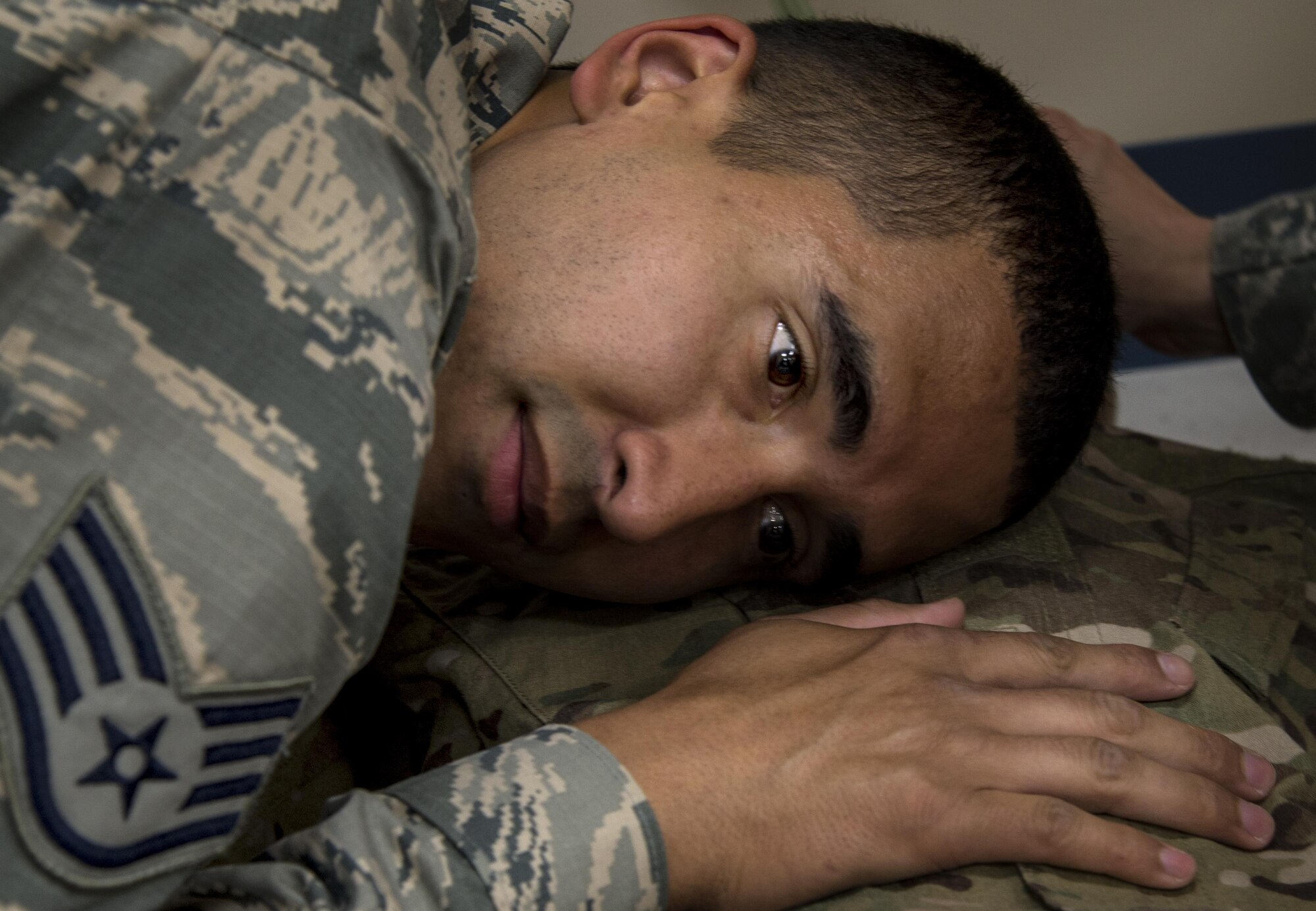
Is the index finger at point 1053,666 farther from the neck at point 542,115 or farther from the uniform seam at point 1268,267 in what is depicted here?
the uniform seam at point 1268,267

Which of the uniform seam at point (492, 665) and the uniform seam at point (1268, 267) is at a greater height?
the uniform seam at point (1268, 267)

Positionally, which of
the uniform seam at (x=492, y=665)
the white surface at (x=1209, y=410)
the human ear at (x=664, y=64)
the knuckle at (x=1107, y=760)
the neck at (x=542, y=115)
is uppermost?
the human ear at (x=664, y=64)

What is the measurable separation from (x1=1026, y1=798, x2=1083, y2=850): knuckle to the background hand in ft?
3.63

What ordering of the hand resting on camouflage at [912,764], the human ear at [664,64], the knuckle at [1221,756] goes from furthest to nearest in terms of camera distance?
the human ear at [664,64] < the knuckle at [1221,756] < the hand resting on camouflage at [912,764]

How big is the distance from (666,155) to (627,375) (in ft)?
0.79

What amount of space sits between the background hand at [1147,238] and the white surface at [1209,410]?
92cm

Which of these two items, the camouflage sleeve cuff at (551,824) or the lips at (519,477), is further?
the lips at (519,477)

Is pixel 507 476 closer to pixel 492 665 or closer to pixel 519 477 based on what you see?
pixel 519 477

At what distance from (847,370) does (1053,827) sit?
1.44ft

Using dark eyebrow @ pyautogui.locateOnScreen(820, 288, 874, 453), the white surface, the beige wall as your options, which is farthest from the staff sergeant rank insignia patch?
the white surface

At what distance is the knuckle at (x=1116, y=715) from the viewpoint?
1.09 m

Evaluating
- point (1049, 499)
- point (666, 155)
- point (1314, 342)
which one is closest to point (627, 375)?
point (666, 155)

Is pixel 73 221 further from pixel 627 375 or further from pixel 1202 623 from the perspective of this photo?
pixel 1202 623

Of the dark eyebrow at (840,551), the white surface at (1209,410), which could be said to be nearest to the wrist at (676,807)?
the dark eyebrow at (840,551)
